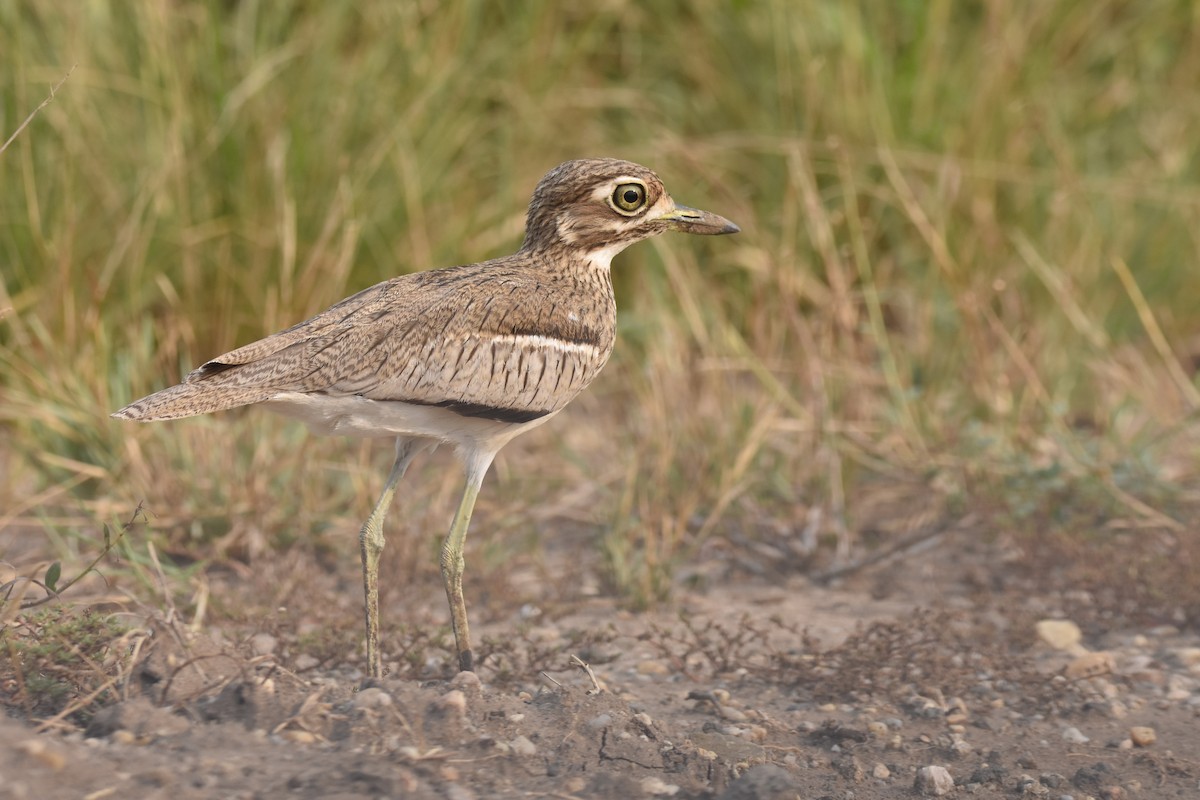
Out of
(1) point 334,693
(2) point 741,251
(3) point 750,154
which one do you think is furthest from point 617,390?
(1) point 334,693

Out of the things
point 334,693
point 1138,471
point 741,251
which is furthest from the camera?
point 741,251

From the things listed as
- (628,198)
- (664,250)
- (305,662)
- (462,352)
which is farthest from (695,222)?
(305,662)

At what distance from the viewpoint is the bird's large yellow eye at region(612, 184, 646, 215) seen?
12.7 feet

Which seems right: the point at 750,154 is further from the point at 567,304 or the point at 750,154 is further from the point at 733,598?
the point at 567,304

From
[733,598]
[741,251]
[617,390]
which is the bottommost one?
[733,598]

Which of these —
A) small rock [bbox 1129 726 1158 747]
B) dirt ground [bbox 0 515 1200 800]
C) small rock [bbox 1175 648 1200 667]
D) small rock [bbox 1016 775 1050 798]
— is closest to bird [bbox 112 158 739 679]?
dirt ground [bbox 0 515 1200 800]

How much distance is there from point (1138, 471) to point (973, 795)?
1.76 meters

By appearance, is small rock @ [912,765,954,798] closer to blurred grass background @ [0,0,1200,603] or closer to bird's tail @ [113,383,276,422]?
Answer: blurred grass background @ [0,0,1200,603]

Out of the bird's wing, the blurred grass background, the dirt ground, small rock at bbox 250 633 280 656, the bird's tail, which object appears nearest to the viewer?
the dirt ground

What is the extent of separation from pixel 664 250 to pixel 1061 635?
1907 mm

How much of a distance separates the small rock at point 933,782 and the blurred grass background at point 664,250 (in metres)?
1.29

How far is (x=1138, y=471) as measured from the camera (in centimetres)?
461

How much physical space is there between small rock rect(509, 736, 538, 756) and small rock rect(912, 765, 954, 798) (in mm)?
809

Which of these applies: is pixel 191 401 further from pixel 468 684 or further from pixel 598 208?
pixel 598 208
